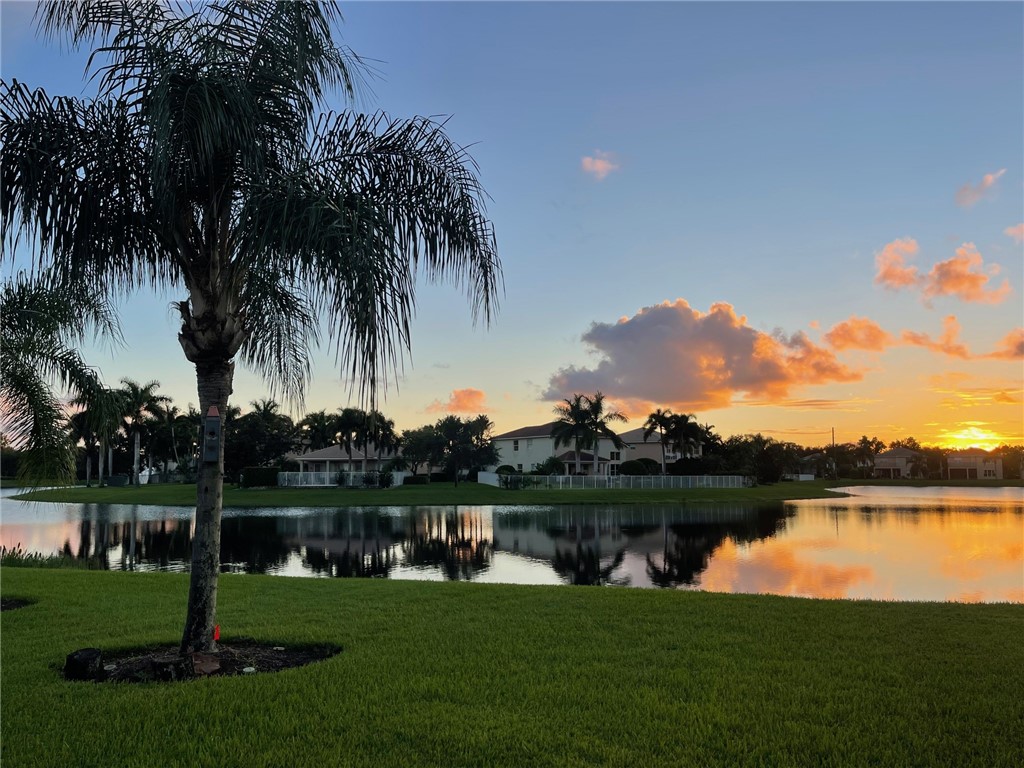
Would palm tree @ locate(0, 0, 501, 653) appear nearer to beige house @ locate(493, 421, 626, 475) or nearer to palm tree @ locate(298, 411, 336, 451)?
beige house @ locate(493, 421, 626, 475)

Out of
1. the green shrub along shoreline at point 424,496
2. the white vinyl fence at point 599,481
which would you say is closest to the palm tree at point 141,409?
the green shrub along shoreline at point 424,496

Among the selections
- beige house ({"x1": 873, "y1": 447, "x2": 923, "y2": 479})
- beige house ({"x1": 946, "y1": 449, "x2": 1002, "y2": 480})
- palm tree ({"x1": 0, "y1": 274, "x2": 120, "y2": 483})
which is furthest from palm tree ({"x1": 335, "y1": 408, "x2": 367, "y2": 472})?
beige house ({"x1": 946, "y1": 449, "x2": 1002, "y2": 480})

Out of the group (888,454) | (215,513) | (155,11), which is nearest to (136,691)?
(215,513)

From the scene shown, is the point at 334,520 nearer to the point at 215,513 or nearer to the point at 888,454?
the point at 215,513

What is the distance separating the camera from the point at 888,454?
5177 inches

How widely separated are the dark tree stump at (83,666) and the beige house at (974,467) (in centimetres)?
13714

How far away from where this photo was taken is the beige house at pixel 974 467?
122 m

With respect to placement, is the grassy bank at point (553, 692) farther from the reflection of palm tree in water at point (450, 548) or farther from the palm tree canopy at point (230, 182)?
the reflection of palm tree in water at point (450, 548)

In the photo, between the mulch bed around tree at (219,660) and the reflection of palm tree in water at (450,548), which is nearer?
the mulch bed around tree at (219,660)

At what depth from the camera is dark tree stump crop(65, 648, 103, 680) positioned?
6.47 meters

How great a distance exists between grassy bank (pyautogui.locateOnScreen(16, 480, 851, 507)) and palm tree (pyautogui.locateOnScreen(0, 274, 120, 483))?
123 ft

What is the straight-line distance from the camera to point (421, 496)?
5253cm

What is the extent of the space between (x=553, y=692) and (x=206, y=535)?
3630 millimetres

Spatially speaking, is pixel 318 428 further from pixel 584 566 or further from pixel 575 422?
pixel 584 566
